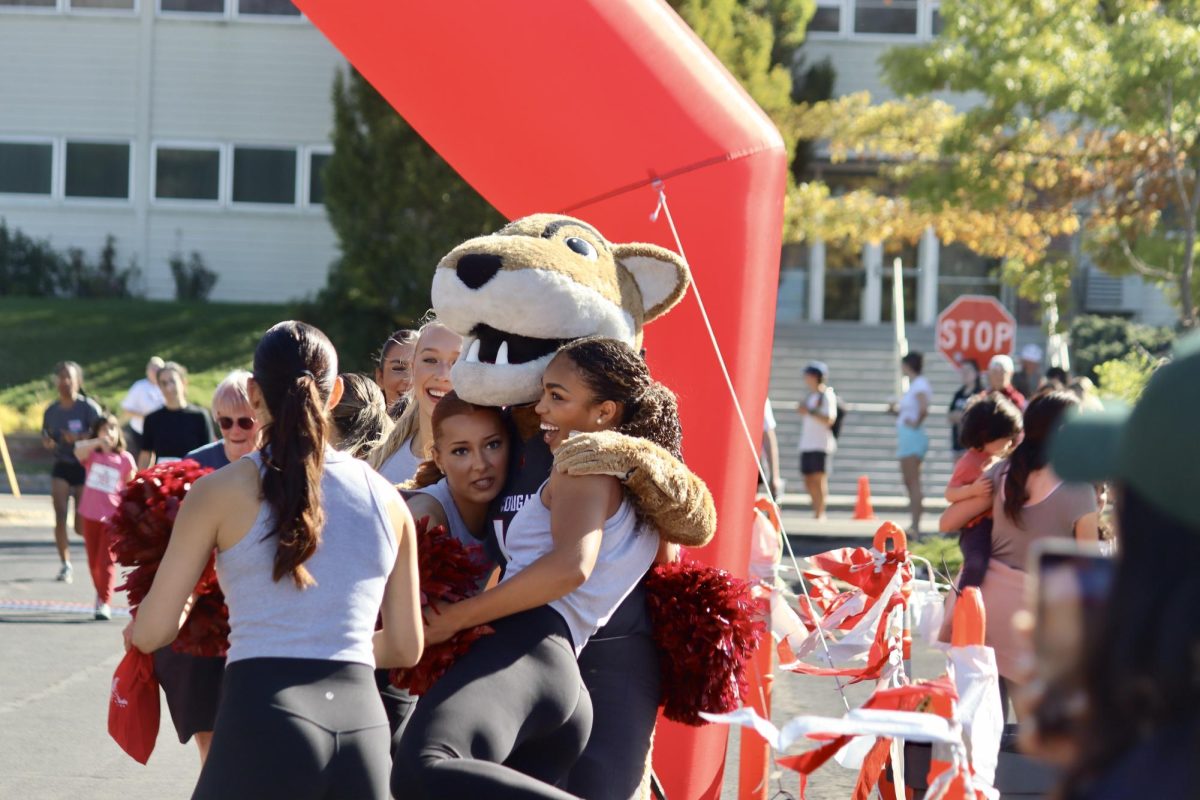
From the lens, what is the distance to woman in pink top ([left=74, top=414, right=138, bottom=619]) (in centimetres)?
984

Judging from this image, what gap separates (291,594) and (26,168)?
92.2ft

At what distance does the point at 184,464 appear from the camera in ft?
13.4

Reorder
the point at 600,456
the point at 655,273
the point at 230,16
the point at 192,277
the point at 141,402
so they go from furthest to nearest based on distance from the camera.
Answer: the point at 230,16
the point at 192,277
the point at 141,402
the point at 655,273
the point at 600,456

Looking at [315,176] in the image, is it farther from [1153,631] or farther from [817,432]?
[1153,631]

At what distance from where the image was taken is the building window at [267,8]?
28.9 metres

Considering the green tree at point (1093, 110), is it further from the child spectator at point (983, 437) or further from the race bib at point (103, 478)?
the race bib at point (103, 478)

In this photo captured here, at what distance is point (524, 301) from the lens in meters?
4.27

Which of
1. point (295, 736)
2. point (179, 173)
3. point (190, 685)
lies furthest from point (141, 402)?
point (179, 173)

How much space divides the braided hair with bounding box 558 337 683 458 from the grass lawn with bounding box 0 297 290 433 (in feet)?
58.6

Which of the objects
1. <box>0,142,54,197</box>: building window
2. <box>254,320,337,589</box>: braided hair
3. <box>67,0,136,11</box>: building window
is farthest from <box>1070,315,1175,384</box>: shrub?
<box>254,320,337,589</box>: braided hair

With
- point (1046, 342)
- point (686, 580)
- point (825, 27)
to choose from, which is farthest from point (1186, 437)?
point (825, 27)

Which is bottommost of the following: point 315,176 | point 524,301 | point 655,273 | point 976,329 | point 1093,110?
point 524,301

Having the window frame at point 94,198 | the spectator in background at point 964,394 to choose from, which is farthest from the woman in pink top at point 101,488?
the window frame at point 94,198

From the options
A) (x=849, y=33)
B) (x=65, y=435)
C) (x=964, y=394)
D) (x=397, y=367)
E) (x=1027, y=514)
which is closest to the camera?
(x=1027, y=514)
